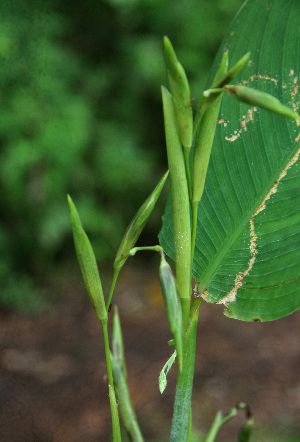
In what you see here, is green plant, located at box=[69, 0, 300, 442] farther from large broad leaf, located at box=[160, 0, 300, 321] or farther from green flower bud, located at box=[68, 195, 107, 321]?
green flower bud, located at box=[68, 195, 107, 321]

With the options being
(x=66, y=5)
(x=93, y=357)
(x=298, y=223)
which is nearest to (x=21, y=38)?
(x=66, y=5)

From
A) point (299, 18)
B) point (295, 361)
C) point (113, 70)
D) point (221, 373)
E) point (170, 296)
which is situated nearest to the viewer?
point (170, 296)

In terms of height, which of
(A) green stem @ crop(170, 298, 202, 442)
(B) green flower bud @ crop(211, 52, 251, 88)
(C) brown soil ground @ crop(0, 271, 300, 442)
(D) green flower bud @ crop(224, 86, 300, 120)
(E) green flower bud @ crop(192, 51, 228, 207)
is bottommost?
(C) brown soil ground @ crop(0, 271, 300, 442)

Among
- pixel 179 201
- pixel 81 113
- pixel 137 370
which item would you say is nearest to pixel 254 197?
pixel 179 201

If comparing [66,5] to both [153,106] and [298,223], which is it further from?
[298,223]

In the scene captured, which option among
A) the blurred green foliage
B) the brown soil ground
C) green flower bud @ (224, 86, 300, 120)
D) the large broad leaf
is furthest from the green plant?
the blurred green foliage

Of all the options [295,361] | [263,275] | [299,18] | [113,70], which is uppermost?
[299,18]
